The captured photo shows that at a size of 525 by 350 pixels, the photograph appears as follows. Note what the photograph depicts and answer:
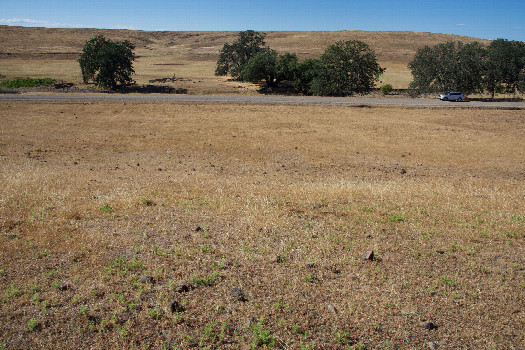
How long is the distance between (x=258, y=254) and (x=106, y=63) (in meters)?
44.0

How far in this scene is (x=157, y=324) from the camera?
4.79 metres

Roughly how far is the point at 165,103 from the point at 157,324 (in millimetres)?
31727

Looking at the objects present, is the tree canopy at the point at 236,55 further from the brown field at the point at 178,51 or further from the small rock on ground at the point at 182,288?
the small rock on ground at the point at 182,288

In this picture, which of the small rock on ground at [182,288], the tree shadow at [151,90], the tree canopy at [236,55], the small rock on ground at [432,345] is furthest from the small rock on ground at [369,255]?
the tree canopy at [236,55]

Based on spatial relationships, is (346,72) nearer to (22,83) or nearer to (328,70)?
(328,70)

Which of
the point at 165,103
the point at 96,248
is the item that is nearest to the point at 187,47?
the point at 165,103

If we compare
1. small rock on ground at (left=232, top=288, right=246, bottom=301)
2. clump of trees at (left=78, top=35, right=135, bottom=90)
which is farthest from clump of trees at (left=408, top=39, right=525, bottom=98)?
small rock on ground at (left=232, top=288, right=246, bottom=301)

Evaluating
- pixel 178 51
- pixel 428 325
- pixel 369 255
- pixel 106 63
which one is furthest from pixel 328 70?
pixel 178 51

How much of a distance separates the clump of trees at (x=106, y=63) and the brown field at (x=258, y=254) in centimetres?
3192

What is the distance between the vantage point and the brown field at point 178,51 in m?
57.3

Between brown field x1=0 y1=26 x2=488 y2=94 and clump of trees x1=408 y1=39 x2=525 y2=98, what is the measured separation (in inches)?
364

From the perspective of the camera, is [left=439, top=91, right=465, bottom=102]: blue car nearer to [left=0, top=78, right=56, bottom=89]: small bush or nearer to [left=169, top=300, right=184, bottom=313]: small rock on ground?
[left=169, top=300, right=184, bottom=313]: small rock on ground

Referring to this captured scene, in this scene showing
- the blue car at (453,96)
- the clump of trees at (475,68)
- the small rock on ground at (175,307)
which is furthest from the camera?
the clump of trees at (475,68)

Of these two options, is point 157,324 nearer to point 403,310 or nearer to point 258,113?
point 403,310
